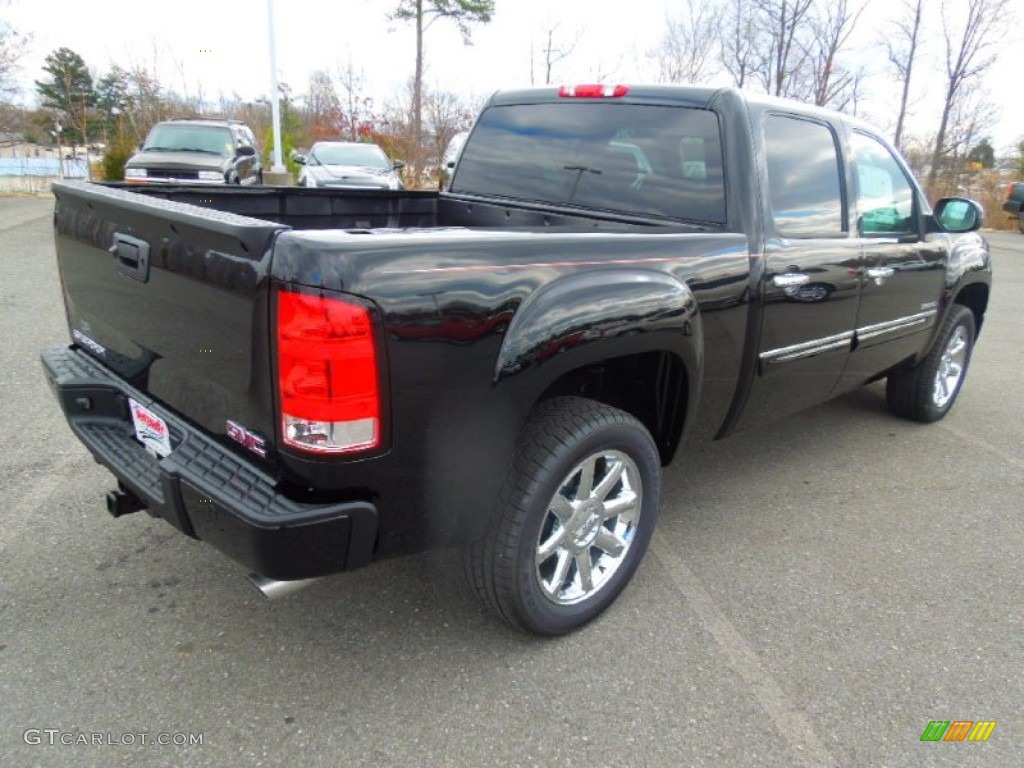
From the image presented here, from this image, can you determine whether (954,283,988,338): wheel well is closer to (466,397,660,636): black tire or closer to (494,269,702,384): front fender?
(494,269,702,384): front fender

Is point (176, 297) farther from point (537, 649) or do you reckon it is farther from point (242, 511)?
point (537, 649)

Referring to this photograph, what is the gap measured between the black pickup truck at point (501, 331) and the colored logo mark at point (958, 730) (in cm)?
103

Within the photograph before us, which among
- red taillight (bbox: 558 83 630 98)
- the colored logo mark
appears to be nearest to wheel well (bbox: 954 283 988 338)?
red taillight (bbox: 558 83 630 98)

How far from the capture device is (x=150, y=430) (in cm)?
237

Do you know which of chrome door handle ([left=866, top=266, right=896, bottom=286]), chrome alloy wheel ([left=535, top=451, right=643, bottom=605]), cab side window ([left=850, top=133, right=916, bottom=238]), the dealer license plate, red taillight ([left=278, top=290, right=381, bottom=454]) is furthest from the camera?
cab side window ([left=850, top=133, right=916, bottom=238])

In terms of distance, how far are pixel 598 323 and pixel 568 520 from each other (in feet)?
2.19

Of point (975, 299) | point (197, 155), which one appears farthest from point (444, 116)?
point (975, 299)

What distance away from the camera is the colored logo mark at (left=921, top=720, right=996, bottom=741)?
2174 mm

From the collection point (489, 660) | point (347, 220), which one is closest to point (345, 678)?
point (489, 660)

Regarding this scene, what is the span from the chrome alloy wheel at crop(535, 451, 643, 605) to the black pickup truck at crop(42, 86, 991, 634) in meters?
0.01

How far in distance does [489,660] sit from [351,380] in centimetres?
115

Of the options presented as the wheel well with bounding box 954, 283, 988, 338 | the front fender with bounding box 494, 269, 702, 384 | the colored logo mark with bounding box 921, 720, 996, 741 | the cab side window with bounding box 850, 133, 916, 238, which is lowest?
the colored logo mark with bounding box 921, 720, 996, 741

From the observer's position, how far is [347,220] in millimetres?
3947

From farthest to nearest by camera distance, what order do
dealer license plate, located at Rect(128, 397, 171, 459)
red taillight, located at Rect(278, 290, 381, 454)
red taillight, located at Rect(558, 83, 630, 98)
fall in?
red taillight, located at Rect(558, 83, 630, 98), dealer license plate, located at Rect(128, 397, 171, 459), red taillight, located at Rect(278, 290, 381, 454)
